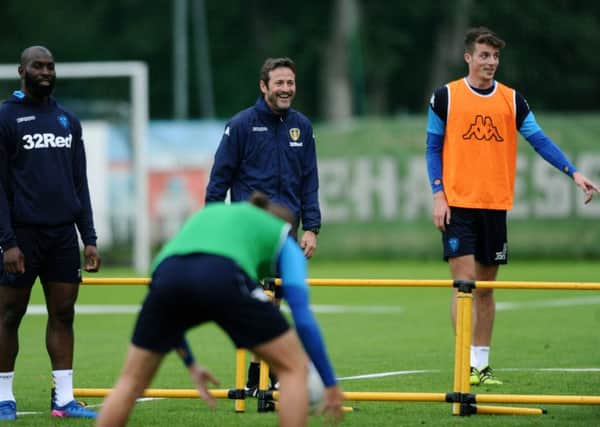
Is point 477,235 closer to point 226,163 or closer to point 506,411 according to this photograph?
point 506,411

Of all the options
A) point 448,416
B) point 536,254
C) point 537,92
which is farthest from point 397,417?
point 537,92

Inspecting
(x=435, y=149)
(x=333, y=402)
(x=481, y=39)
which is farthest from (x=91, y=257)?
(x=481, y=39)

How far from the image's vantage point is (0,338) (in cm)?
1013

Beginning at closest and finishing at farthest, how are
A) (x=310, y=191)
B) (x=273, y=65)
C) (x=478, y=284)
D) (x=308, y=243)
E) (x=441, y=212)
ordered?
(x=478, y=284) → (x=273, y=65) → (x=308, y=243) → (x=310, y=191) → (x=441, y=212)

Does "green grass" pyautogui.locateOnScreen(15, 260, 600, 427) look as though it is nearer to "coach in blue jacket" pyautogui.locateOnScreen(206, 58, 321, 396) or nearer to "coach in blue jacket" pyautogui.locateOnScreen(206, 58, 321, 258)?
"coach in blue jacket" pyautogui.locateOnScreen(206, 58, 321, 396)

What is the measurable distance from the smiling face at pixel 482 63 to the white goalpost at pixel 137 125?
15876 mm

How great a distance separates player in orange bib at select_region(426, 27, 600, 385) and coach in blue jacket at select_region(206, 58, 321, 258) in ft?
4.00

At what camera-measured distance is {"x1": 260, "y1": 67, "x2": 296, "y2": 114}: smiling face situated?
1069cm

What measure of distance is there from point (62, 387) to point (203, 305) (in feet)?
10.4

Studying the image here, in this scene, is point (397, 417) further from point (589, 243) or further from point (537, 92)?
point (537, 92)

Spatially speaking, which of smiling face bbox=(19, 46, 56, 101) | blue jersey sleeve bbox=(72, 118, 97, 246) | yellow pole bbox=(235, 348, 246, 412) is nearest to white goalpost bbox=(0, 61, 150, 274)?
blue jersey sleeve bbox=(72, 118, 97, 246)

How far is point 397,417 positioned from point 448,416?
355 millimetres

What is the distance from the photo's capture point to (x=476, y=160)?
1144cm

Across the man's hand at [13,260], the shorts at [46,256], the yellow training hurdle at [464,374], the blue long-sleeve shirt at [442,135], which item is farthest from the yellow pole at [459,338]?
the man's hand at [13,260]
